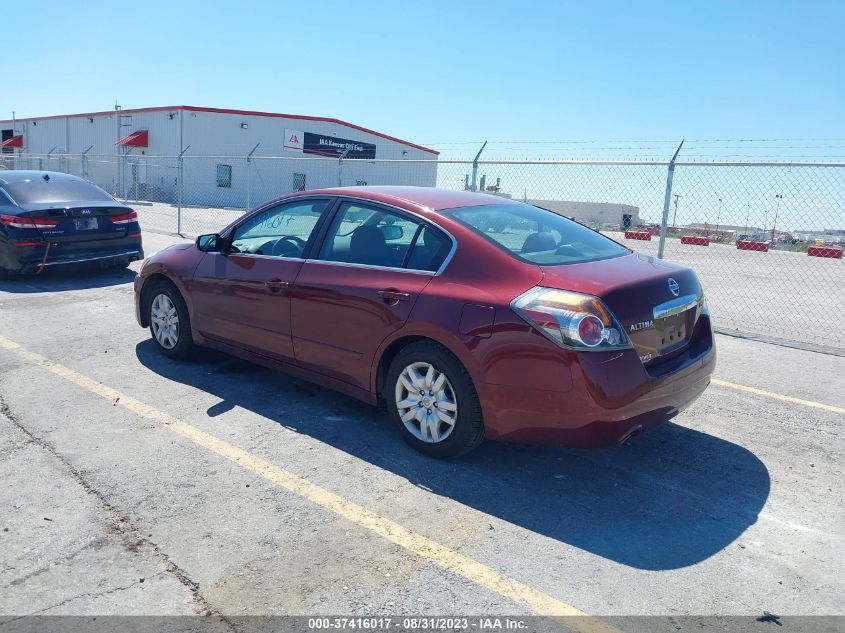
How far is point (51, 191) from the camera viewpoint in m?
9.10

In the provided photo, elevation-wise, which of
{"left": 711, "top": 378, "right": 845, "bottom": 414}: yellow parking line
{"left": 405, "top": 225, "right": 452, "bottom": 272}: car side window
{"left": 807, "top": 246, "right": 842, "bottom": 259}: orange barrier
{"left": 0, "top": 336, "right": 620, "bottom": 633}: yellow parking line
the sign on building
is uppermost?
the sign on building

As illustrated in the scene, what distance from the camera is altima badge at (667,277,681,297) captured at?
12.6ft

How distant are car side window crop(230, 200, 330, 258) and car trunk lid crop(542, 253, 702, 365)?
186cm

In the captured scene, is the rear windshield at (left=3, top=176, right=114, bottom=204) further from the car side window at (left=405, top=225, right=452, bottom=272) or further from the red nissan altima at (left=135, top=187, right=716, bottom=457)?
the car side window at (left=405, top=225, right=452, bottom=272)

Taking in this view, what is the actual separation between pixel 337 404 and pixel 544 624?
8.45ft

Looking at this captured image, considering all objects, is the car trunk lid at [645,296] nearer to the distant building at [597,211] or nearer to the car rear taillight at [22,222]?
the distant building at [597,211]

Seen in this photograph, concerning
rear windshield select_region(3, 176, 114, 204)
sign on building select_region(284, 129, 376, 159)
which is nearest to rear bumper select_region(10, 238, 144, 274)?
rear windshield select_region(3, 176, 114, 204)

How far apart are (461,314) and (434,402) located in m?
0.56

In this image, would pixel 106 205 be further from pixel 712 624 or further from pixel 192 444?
pixel 712 624

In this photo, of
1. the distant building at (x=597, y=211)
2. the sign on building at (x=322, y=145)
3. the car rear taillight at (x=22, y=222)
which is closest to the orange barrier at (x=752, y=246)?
the distant building at (x=597, y=211)

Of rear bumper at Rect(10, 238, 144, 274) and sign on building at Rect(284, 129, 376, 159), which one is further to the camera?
sign on building at Rect(284, 129, 376, 159)

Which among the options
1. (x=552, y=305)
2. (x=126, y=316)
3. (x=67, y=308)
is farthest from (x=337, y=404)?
(x=67, y=308)

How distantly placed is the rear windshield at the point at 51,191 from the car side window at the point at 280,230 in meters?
5.20

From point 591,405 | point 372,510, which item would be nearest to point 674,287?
point 591,405
